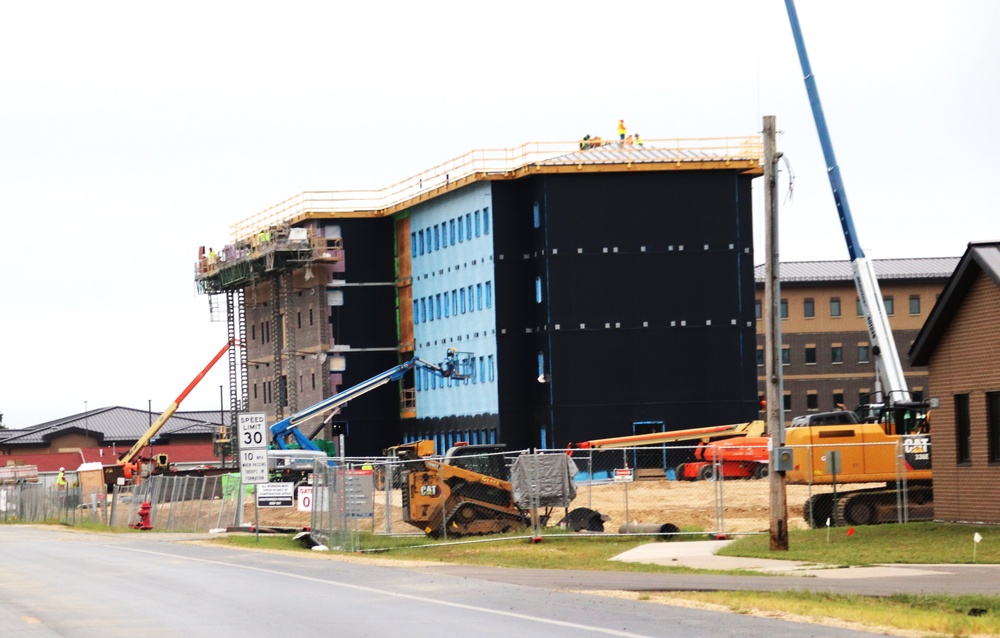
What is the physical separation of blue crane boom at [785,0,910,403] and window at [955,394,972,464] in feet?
20.1

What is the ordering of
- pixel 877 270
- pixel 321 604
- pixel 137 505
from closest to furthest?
pixel 321 604
pixel 137 505
pixel 877 270

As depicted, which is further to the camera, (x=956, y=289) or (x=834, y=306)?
(x=834, y=306)

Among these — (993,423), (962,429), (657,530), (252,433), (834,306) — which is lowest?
(657,530)

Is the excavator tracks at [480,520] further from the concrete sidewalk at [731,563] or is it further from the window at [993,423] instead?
the window at [993,423]

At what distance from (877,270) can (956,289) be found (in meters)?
95.4

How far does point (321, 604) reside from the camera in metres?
21.3

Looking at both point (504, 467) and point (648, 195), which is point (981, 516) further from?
point (648, 195)

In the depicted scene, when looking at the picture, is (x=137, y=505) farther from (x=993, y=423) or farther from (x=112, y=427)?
(x=112, y=427)

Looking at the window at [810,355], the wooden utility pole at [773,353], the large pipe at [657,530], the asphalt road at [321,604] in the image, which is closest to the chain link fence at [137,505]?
the large pipe at [657,530]

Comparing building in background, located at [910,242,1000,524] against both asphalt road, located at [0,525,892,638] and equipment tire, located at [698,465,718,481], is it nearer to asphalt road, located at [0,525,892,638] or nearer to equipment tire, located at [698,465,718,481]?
asphalt road, located at [0,525,892,638]

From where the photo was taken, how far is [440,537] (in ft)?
124

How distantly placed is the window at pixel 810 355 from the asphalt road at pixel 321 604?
9601cm

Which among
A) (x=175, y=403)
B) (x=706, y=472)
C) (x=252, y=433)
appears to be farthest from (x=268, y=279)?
(x=252, y=433)

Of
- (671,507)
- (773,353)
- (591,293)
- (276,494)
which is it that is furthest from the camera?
(591,293)
